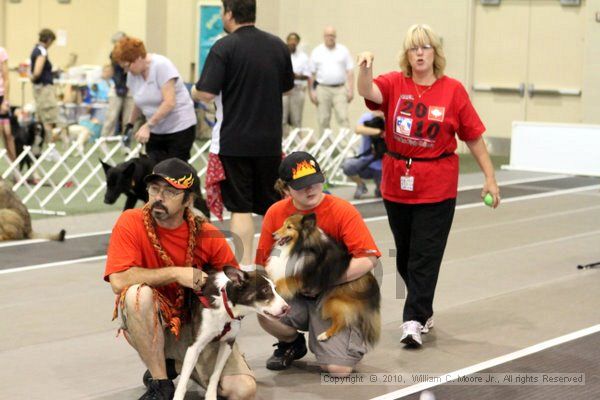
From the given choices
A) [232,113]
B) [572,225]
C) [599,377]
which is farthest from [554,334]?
[572,225]

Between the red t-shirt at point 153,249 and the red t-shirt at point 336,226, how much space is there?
A: 0.38 meters

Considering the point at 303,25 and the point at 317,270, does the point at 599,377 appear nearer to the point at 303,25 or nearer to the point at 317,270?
the point at 317,270

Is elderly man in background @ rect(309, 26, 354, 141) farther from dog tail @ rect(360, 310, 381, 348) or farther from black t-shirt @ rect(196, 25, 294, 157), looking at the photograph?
dog tail @ rect(360, 310, 381, 348)

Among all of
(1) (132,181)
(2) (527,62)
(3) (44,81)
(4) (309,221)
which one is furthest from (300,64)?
(4) (309,221)

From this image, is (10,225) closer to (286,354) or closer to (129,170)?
(129,170)

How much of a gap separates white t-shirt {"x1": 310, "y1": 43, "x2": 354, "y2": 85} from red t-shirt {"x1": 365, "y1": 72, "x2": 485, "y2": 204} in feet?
30.6

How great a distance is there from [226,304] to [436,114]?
5.62 ft

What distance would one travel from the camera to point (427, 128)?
526cm

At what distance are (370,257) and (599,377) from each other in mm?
1214

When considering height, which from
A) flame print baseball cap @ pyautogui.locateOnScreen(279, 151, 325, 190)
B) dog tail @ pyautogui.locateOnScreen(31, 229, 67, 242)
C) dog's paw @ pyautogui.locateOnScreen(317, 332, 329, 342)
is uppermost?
flame print baseball cap @ pyautogui.locateOnScreen(279, 151, 325, 190)

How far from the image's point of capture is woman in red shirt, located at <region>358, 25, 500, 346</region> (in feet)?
17.3

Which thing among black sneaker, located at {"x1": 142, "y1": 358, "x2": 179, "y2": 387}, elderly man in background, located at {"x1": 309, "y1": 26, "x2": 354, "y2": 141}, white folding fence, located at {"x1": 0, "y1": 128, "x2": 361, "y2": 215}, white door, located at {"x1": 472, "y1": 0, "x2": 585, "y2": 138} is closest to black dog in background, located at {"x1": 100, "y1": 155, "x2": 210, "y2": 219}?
white folding fence, located at {"x1": 0, "y1": 128, "x2": 361, "y2": 215}

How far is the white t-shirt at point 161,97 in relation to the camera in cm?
795

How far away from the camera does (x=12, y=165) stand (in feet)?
34.5
